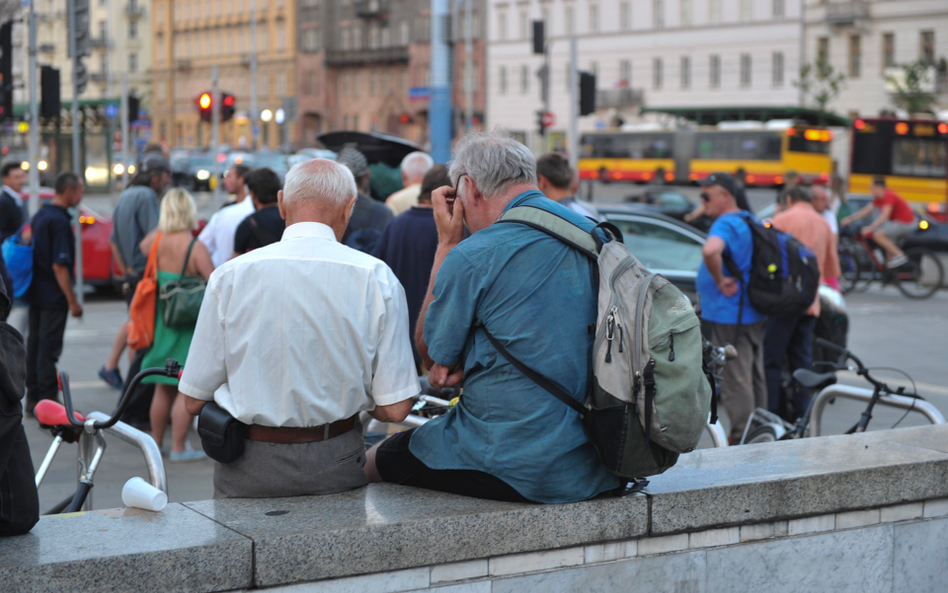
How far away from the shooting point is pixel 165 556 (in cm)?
309

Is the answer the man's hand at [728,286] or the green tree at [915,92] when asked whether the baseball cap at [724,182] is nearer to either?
the man's hand at [728,286]

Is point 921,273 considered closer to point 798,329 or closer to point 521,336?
point 798,329

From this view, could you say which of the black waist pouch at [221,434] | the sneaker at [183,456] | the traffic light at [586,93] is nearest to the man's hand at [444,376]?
the black waist pouch at [221,434]

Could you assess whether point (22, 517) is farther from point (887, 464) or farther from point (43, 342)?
point (43, 342)

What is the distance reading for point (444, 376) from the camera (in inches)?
142

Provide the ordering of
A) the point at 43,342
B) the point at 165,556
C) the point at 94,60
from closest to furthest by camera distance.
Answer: the point at 165,556, the point at 43,342, the point at 94,60

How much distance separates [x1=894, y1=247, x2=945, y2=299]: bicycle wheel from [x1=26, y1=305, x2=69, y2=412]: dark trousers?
47.7 ft

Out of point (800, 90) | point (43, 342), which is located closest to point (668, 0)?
point (800, 90)

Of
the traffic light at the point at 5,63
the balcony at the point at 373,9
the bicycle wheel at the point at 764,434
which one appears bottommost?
the bicycle wheel at the point at 764,434

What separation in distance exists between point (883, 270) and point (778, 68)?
45.5m

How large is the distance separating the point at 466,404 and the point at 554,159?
4.45 meters

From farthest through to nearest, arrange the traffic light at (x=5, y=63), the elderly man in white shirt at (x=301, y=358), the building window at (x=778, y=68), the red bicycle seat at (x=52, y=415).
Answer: the building window at (x=778, y=68) < the traffic light at (x=5, y=63) < the red bicycle seat at (x=52, y=415) < the elderly man in white shirt at (x=301, y=358)

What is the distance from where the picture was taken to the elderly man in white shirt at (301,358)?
3.54 meters

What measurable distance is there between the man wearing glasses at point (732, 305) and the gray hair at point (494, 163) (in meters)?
4.13
